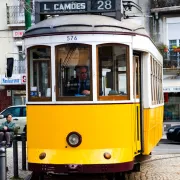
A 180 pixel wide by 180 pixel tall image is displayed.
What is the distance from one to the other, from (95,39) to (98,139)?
1.70 metres

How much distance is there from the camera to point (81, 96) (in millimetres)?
8594

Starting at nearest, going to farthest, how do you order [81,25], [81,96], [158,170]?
[81,96]
[81,25]
[158,170]

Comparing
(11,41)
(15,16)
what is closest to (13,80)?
(11,41)


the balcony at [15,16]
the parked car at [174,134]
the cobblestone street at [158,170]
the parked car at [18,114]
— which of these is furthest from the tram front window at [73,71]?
the balcony at [15,16]

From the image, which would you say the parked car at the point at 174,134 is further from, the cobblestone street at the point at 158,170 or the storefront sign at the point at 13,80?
the storefront sign at the point at 13,80

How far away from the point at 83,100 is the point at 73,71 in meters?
0.53

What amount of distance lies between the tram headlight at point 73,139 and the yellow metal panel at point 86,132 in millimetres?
52

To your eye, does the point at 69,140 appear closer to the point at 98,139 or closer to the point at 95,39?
the point at 98,139

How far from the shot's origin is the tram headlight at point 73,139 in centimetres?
Result: 852

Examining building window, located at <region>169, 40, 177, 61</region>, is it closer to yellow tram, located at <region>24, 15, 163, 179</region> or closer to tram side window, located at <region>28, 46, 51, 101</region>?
yellow tram, located at <region>24, 15, 163, 179</region>

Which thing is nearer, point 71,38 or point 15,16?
point 71,38

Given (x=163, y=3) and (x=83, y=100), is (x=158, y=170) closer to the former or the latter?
(x=83, y=100)

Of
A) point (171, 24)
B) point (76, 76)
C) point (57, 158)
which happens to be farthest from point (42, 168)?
point (171, 24)

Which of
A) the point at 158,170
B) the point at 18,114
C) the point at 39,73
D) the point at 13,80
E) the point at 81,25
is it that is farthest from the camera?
the point at 13,80
